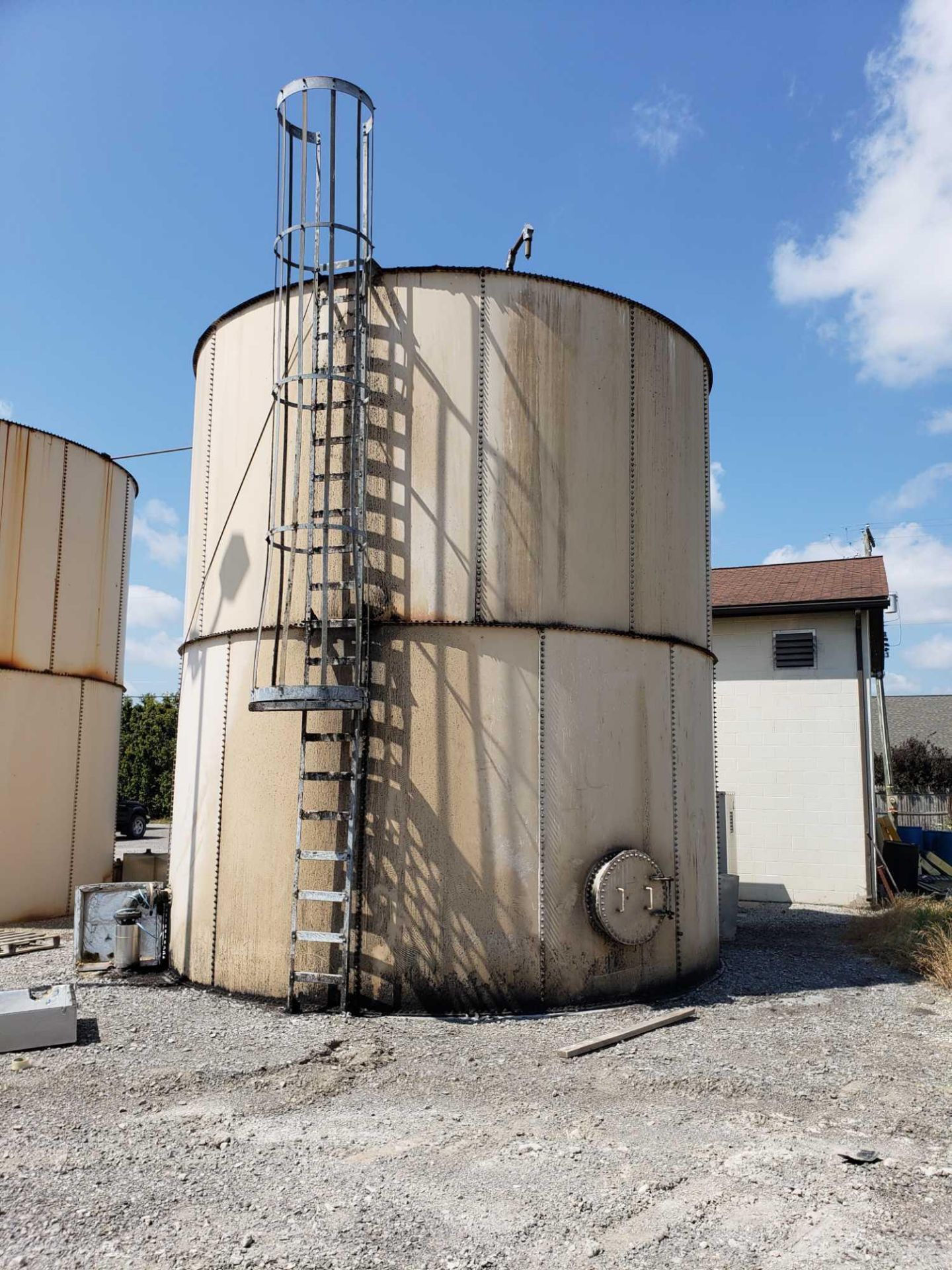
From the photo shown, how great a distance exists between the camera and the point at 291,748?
25.5ft

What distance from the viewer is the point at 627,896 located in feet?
25.0

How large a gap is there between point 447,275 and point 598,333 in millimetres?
1395

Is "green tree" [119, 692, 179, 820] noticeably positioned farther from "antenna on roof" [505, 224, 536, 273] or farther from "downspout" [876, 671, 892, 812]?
"antenna on roof" [505, 224, 536, 273]

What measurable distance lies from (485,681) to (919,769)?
26.9 m

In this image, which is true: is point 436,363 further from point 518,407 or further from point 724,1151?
point 724,1151

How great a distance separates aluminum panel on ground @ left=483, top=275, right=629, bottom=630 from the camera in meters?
7.72

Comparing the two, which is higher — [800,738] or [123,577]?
[123,577]

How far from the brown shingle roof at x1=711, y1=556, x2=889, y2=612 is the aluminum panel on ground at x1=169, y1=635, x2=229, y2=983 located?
912 cm

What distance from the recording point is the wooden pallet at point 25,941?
984 centimetres

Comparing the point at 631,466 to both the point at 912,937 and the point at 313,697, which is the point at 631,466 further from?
the point at 912,937

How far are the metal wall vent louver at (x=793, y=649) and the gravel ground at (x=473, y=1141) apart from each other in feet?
25.9

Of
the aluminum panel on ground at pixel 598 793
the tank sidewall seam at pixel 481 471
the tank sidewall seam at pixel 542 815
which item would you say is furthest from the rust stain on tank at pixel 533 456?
the aluminum panel on ground at pixel 598 793

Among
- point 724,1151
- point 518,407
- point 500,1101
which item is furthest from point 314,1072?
point 518,407

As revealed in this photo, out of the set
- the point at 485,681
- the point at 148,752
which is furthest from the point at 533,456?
the point at 148,752
